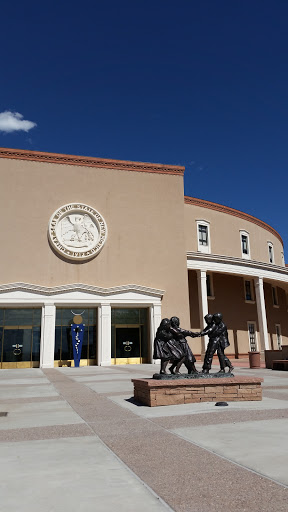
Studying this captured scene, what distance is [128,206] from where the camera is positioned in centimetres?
2981

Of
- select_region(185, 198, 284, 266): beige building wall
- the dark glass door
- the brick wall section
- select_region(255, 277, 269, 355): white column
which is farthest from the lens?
select_region(185, 198, 284, 266): beige building wall

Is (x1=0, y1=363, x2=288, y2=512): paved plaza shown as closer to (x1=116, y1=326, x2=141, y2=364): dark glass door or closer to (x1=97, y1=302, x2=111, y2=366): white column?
(x1=97, y1=302, x2=111, y2=366): white column

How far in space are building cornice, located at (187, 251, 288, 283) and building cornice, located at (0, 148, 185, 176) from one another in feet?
21.5

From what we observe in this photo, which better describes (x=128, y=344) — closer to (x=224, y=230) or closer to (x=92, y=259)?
(x=92, y=259)

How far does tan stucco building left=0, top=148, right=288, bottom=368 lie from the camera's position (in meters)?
26.2

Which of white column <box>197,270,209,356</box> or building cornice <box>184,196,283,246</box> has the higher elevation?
building cornice <box>184,196,283,246</box>

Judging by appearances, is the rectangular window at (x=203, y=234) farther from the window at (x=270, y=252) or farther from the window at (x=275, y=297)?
the window at (x=275, y=297)

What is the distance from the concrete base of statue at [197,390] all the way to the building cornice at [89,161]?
72.7 ft

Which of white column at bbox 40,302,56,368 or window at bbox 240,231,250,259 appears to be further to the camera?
window at bbox 240,231,250,259

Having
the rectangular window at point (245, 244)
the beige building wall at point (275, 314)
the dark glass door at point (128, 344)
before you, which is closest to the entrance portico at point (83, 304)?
the dark glass door at point (128, 344)

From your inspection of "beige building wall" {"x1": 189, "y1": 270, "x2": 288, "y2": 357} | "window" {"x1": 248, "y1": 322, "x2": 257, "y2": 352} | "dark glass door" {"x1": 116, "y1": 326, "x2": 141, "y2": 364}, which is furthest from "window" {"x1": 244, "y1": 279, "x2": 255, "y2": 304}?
"dark glass door" {"x1": 116, "y1": 326, "x2": 141, "y2": 364}

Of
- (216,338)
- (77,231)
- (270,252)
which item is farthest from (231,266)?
(216,338)

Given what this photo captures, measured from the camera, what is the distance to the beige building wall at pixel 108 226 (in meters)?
27.1

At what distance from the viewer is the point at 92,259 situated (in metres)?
28.2
